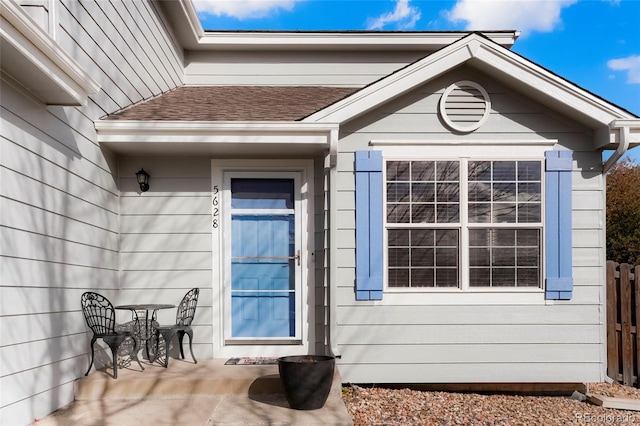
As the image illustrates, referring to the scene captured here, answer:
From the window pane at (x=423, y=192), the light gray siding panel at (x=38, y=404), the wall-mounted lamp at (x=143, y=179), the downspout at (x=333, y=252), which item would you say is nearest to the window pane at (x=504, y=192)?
the window pane at (x=423, y=192)

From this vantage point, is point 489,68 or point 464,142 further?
point 464,142

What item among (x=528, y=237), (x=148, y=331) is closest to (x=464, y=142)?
(x=528, y=237)

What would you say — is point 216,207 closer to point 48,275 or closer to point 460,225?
point 48,275

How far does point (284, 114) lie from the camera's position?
5.21 meters

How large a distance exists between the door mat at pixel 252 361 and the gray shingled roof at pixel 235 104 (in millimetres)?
2431

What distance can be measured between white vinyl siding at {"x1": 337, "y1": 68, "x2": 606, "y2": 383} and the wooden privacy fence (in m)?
0.69

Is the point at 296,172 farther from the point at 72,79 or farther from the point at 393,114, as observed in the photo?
the point at 72,79

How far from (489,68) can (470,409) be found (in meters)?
3.24

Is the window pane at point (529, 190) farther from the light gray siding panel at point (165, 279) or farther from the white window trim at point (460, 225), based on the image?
the light gray siding panel at point (165, 279)

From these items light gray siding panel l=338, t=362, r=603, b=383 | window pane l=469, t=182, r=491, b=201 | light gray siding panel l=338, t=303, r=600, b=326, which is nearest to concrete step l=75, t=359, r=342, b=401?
light gray siding panel l=338, t=362, r=603, b=383

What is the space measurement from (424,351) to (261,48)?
4730mm

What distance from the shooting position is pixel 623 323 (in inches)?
219

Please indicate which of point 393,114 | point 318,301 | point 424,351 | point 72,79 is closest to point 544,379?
point 424,351

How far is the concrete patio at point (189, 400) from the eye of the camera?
3736mm
